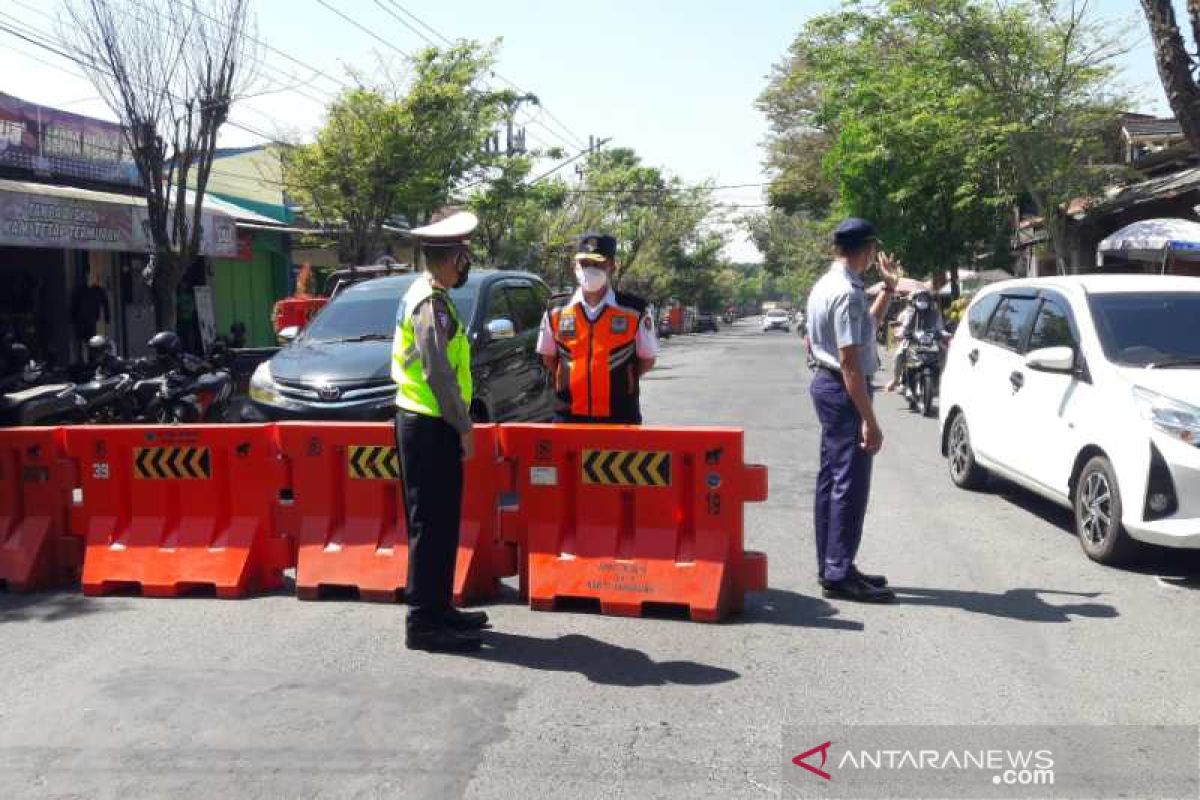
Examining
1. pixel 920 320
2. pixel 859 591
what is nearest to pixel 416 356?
pixel 859 591

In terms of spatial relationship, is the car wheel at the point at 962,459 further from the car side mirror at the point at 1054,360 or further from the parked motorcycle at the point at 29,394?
the parked motorcycle at the point at 29,394

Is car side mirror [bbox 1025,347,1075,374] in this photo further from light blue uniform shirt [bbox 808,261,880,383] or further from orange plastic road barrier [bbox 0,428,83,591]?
orange plastic road barrier [bbox 0,428,83,591]

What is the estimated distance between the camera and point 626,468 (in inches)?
236

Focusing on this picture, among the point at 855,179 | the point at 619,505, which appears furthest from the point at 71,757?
the point at 855,179

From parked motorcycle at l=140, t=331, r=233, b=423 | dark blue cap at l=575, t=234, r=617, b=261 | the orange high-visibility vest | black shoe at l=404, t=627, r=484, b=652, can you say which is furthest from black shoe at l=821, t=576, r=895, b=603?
parked motorcycle at l=140, t=331, r=233, b=423

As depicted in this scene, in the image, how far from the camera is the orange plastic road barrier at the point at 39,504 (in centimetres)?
669

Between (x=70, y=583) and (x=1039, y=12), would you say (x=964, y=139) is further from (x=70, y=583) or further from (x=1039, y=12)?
(x=70, y=583)

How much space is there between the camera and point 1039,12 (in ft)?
75.6

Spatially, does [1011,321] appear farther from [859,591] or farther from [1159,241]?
[1159,241]

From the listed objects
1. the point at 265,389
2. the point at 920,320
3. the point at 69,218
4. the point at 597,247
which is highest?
the point at 69,218

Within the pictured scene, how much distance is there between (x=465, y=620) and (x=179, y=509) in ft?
7.09

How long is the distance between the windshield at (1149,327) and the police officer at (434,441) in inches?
164

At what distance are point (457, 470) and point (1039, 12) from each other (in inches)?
846
